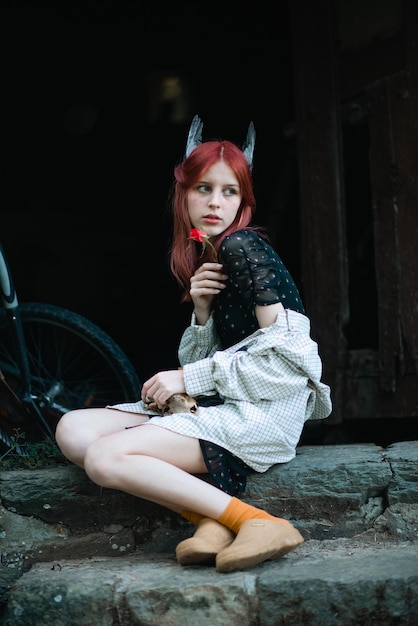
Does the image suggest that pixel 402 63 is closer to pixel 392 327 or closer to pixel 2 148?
pixel 392 327

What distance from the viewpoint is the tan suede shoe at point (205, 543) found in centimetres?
218

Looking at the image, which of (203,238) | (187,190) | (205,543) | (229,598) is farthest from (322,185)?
(229,598)

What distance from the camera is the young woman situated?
226 cm

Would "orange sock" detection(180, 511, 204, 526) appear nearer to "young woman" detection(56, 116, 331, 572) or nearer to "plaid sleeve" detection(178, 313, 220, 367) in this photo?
"young woman" detection(56, 116, 331, 572)

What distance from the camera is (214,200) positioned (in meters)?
2.62

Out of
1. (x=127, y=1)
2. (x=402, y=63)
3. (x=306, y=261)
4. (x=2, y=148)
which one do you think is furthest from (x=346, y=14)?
(x=2, y=148)

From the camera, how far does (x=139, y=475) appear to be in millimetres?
2264

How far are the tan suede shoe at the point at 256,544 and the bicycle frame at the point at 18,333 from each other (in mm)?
1302

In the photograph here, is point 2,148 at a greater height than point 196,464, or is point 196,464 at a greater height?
point 2,148

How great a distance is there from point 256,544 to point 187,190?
1.21m

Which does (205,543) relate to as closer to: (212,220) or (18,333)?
(212,220)

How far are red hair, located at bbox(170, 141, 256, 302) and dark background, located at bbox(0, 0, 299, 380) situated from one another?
9.47 ft

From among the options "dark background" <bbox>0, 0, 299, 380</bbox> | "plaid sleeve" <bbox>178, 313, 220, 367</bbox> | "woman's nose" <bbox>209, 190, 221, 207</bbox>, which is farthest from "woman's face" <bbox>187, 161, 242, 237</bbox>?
"dark background" <bbox>0, 0, 299, 380</bbox>

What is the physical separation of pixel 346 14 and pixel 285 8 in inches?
57.2
